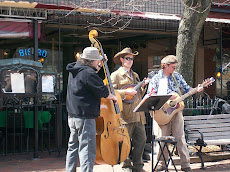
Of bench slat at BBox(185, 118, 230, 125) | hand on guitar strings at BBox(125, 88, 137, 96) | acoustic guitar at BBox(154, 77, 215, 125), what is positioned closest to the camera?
hand on guitar strings at BBox(125, 88, 137, 96)

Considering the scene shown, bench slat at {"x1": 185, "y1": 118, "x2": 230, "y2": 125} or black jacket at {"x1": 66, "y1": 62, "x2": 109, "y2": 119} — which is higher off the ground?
black jacket at {"x1": 66, "y1": 62, "x2": 109, "y2": 119}

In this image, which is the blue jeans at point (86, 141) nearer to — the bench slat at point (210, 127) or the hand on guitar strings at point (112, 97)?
the hand on guitar strings at point (112, 97)

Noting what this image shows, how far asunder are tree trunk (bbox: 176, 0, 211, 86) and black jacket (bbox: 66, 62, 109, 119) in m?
3.17

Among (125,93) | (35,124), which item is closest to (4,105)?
(35,124)

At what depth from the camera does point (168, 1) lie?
10.8 m

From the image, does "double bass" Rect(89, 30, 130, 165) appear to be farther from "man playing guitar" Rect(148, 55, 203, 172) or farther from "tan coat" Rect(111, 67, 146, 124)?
"man playing guitar" Rect(148, 55, 203, 172)

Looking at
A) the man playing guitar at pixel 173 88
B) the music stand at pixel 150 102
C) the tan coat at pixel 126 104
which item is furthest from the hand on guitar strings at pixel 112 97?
the man playing guitar at pixel 173 88

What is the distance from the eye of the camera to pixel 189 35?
8.07 meters

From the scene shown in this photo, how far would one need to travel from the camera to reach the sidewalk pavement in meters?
7.05

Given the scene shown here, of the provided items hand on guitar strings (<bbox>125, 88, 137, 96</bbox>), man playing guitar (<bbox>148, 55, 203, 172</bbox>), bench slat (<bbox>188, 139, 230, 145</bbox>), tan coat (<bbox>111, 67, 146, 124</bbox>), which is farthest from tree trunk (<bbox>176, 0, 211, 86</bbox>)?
hand on guitar strings (<bbox>125, 88, 137, 96</bbox>)

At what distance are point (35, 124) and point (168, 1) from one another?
203 inches

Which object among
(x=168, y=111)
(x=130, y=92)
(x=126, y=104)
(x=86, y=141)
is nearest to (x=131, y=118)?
(x=126, y=104)

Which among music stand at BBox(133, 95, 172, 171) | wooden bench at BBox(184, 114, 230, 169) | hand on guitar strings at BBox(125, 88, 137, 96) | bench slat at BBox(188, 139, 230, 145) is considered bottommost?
bench slat at BBox(188, 139, 230, 145)

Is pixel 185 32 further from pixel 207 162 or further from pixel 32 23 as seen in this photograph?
pixel 32 23
